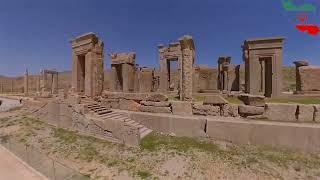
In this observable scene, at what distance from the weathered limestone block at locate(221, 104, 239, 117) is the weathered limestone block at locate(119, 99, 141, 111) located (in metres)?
4.47

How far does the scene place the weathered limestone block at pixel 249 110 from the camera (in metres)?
8.91

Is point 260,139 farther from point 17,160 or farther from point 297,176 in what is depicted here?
point 17,160

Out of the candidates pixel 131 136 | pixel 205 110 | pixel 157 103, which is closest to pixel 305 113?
pixel 205 110

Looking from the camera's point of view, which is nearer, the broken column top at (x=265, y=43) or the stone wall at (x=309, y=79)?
the broken column top at (x=265, y=43)

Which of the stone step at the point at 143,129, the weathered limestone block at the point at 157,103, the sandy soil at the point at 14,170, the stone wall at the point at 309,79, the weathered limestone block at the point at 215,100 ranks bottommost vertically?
the sandy soil at the point at 14,170

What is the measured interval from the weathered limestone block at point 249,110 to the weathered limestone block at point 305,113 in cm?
130

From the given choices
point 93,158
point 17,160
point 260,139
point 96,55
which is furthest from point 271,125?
point 96,55

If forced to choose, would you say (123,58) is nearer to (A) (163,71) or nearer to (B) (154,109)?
(A) (163,71)

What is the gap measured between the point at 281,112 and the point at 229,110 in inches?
77.9

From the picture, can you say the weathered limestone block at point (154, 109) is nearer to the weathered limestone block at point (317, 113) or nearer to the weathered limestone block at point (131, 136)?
the weathered limestone block at point (131, 136)

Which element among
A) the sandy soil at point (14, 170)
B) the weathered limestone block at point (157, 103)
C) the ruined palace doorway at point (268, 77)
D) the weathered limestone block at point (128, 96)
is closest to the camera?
the sandy soil at point (14, 170)

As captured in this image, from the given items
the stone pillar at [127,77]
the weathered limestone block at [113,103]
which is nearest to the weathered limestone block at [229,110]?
the weathered limestone block at [113,103]

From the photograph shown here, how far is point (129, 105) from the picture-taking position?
39.9 ft

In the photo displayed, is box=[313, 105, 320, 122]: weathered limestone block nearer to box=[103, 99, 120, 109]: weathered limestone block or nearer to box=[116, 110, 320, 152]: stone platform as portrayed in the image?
box=[116, 110, 320, 152]: stone platform
